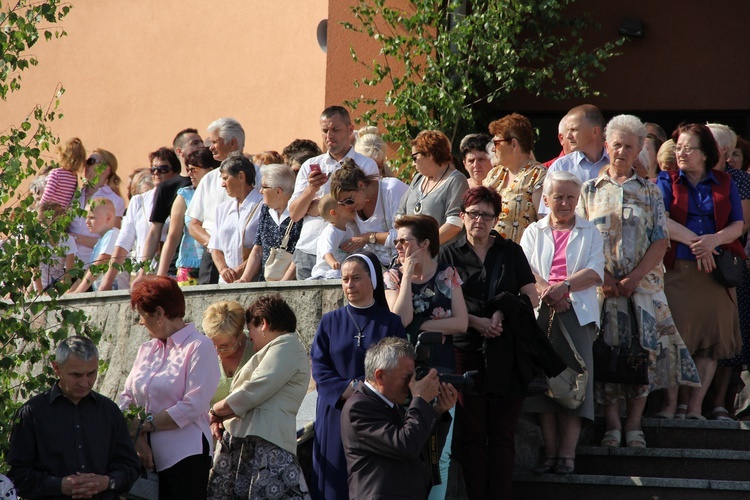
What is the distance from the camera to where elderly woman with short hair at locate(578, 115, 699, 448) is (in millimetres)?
8008

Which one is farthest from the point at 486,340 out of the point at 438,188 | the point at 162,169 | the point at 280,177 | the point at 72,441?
the point at 162,169

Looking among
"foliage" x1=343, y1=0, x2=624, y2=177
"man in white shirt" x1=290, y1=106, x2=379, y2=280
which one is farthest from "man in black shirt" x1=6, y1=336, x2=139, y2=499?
"foliage" x1=343, y1=0, x2=624, y2=177

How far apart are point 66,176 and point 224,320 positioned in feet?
15.0

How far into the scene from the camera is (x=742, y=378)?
941cm

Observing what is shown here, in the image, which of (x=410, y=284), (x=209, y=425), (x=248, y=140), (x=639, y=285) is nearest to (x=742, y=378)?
(x=639, y=285)

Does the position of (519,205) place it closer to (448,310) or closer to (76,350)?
(448,310)

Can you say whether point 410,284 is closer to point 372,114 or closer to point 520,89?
point 372,114

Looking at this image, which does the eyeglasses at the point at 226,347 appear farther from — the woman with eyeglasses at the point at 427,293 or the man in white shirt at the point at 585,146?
the man in white shirt at the point at 585,146

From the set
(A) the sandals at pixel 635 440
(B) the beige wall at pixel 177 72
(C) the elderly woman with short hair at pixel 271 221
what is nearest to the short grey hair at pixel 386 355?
(A) the sandals at pixel 635 440

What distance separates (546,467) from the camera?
7.77 meters

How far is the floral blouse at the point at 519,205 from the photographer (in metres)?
8.70

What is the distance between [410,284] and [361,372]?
0.63m

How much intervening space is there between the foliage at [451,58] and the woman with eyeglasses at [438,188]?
3198mm

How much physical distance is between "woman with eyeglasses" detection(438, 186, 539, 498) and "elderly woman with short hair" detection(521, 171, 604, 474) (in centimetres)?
25
